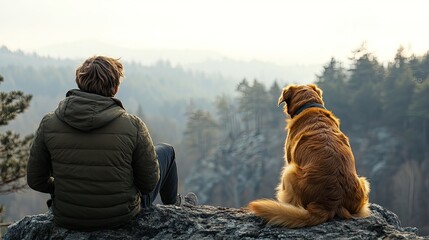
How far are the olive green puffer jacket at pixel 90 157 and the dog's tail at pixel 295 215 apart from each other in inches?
44.6

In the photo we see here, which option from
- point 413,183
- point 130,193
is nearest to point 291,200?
point 130,193

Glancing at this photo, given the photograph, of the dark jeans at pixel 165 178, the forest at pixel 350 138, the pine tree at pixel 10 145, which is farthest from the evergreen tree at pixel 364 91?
the dark jeans at pixel 165 178

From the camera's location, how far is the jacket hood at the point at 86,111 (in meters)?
3.66

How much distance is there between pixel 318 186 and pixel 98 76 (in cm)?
209

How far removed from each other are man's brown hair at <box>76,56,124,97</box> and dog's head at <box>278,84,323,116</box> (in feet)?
7.38

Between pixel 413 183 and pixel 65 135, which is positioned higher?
pixel 65 135

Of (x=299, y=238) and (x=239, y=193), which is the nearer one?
(x=299, y=238)

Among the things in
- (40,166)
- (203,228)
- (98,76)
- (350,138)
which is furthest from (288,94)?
(350,138)

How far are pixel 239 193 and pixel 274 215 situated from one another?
51.9 meters

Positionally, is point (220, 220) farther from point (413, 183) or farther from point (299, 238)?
point (413, 183)

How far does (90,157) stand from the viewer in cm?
372

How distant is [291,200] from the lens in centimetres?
439

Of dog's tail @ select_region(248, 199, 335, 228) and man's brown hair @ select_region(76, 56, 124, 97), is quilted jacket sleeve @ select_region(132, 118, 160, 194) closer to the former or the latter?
man's brown hair @ select_region(76, 56, 124, 97)

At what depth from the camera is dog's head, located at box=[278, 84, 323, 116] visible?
5.31 meters
